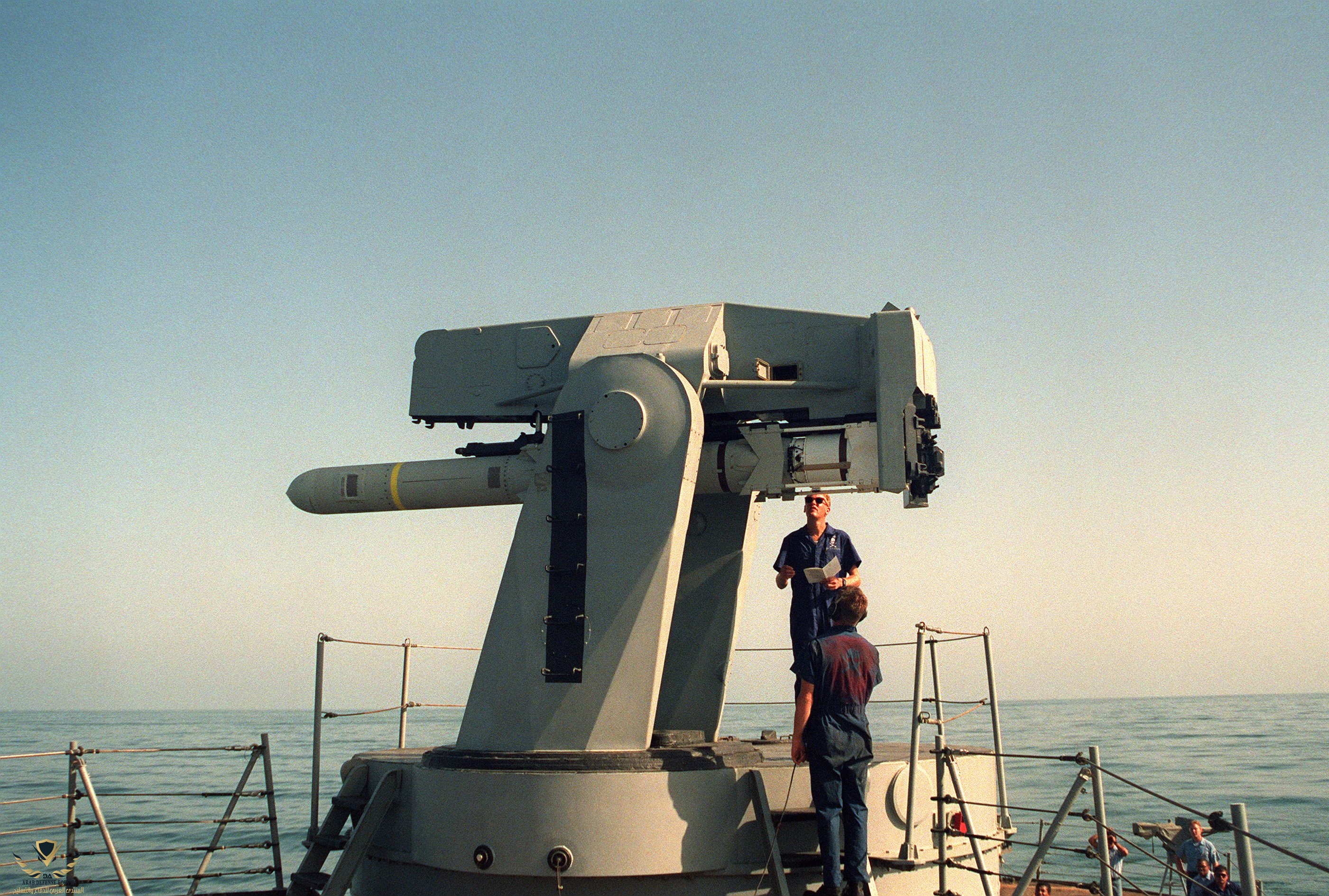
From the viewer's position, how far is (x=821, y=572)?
23.3ft

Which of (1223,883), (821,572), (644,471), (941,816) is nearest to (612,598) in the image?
(644,471)

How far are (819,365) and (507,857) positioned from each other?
4.35 m

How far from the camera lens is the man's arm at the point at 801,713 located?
603 cm

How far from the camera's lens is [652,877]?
6.32 meters

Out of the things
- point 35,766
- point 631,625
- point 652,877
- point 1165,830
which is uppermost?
point 631,625

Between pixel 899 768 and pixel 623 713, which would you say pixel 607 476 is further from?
pixel 899 768

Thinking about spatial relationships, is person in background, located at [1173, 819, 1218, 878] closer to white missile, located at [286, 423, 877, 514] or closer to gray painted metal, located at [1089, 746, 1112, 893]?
gray painted metal, located at [1089, 746, 1112, 893]

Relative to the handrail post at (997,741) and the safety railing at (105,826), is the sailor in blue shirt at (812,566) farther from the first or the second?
the safety railing at (105,826)

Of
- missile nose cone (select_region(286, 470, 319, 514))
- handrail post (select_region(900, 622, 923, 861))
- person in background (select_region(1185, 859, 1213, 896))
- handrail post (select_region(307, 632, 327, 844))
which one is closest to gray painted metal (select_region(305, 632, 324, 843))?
handrail post (select_region(307, 632, 327, 844))

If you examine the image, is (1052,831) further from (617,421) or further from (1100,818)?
(617,421)

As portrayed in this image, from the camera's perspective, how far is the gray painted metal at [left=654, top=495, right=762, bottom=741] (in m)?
8.68

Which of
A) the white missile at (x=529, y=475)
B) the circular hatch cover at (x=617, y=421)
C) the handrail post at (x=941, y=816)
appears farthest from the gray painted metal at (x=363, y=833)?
the handrail post at (x=941, y=816)

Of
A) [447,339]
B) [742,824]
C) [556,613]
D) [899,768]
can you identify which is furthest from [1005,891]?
[447,339]

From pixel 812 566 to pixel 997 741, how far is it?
1860 millimetres
